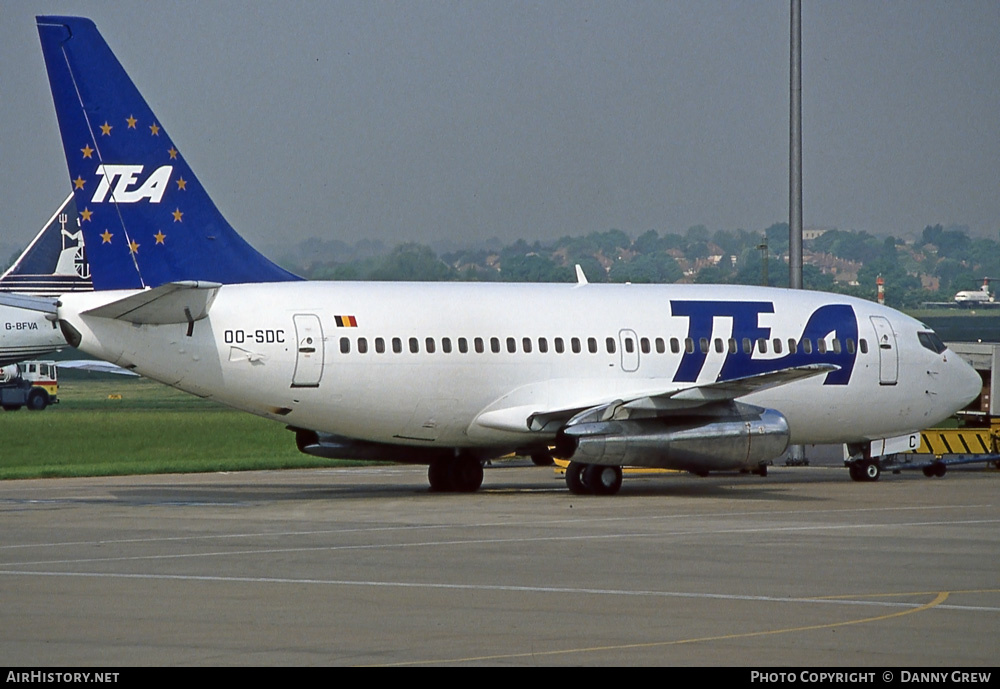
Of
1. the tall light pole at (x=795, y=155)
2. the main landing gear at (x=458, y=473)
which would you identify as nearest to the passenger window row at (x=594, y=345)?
the main landing gear at (x=458, y=473)

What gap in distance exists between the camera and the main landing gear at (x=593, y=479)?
90.6 ft

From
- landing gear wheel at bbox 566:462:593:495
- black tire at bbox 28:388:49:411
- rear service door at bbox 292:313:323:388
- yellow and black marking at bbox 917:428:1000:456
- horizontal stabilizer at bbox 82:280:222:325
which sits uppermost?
horizontal stabilizer at bbox 82:280:222:325

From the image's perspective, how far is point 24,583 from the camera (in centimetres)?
1530

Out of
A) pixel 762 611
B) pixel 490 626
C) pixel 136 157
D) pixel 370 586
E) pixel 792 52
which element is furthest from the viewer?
pixel 792 52

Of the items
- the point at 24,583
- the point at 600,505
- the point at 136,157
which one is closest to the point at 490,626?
the point at 24,583

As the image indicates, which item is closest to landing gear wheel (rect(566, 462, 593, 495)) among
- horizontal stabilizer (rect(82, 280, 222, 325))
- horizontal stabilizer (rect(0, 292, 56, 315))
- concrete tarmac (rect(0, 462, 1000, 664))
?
concrete tarmac (rect(0, 462, 1000, 664))

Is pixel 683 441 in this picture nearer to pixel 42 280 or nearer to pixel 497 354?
pixel 497 354

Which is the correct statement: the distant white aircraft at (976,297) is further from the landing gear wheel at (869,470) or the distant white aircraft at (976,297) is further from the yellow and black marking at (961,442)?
the landing gear wheel at (869,470)

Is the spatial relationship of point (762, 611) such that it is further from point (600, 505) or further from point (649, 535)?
point (600, 505)

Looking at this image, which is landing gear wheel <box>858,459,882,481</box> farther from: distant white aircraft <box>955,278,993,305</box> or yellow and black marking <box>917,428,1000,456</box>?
distant white aircraft <box>955,278,993,305</box>

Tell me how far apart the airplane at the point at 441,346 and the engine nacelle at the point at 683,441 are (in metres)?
0.03

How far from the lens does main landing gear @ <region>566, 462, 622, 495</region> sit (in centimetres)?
2761

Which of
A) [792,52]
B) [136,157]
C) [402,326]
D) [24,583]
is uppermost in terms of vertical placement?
[792,52]
